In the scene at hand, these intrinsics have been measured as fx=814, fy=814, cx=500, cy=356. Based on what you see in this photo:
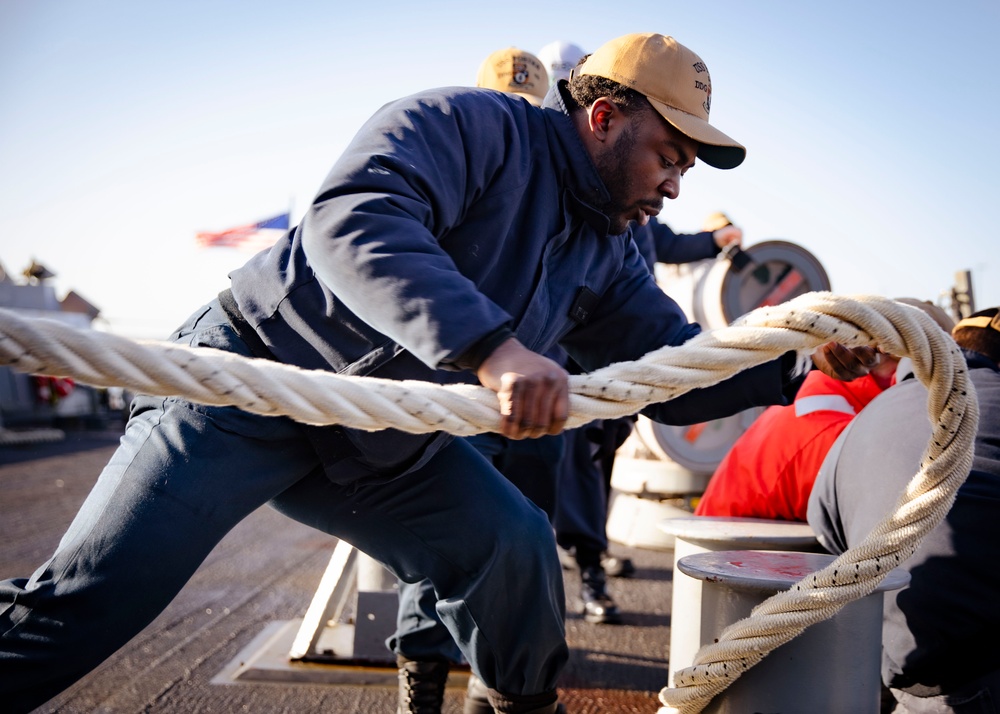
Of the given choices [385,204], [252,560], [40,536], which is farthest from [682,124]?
[40,536]

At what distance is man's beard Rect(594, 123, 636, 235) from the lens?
66.6 inches

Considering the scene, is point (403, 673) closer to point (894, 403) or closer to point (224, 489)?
point (224, 489)

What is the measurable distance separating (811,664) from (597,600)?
6.67 ft

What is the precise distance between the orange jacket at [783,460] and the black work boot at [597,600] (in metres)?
0.82

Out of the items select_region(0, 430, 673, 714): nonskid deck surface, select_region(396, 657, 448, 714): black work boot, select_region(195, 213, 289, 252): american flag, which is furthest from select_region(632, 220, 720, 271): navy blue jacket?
select_region(195, 213, 289, 252): american flag

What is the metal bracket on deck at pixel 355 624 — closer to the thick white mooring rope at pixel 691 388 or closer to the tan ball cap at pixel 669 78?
the thick white mooring rope at pixel 691 388

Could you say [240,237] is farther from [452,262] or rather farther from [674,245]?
[452,262]

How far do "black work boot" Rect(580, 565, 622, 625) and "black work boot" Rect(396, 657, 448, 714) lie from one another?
1.32 m

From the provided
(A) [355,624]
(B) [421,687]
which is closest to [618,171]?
(B) [421,687]

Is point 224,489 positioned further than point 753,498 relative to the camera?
No

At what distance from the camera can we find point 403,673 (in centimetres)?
229

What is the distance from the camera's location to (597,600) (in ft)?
11.5

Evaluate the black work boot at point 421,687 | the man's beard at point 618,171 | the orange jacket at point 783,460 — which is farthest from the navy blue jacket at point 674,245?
the black work boot at point 421,687

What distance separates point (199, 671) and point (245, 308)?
5.83 ft
